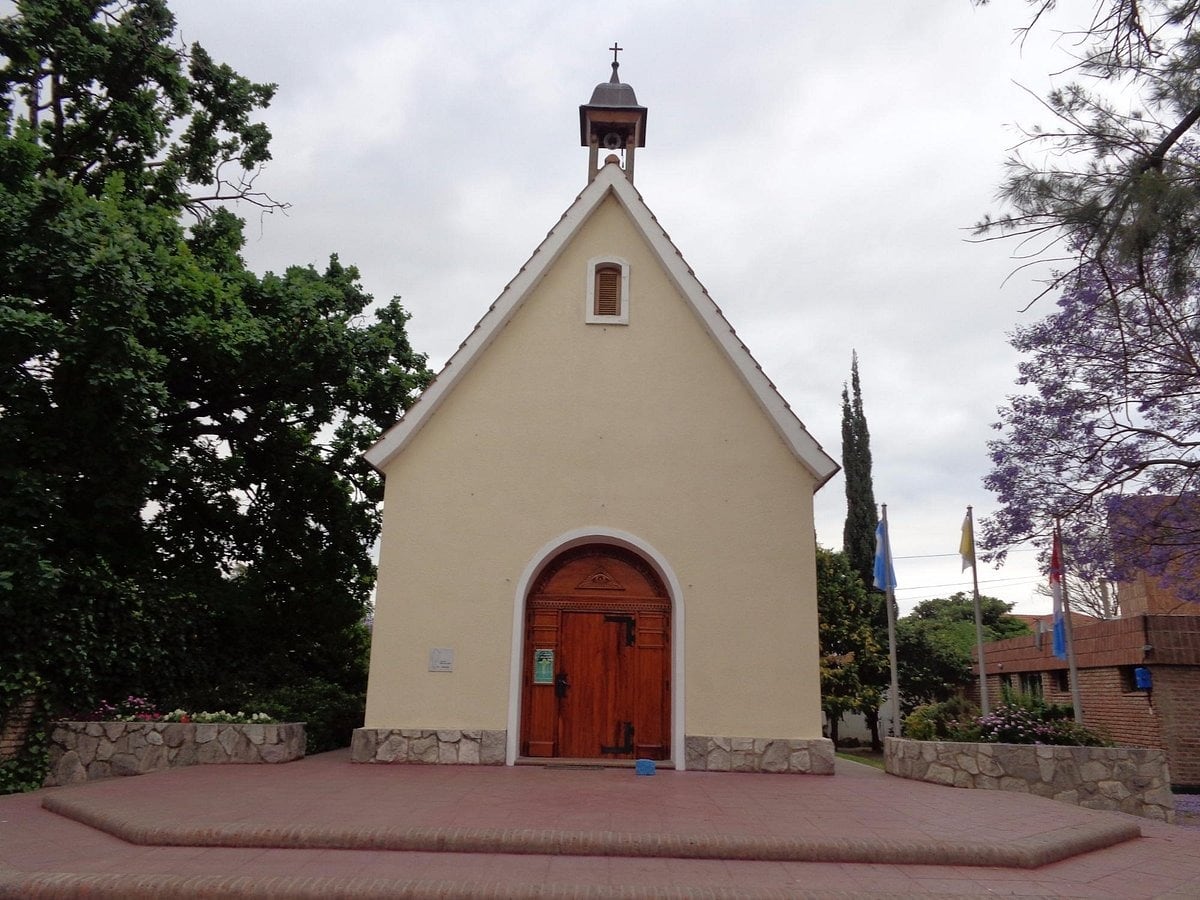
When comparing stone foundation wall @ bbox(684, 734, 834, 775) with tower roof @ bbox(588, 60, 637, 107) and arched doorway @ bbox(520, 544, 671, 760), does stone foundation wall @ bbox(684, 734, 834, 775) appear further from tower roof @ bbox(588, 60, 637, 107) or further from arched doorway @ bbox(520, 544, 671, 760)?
tower roof @ bbox(588, 60, 637, 107)

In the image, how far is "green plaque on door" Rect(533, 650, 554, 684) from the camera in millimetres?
11602

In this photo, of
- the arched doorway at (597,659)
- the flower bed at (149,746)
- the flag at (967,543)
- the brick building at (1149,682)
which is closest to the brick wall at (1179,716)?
the brick building at (1149,682)

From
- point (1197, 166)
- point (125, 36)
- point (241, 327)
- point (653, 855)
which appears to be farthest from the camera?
point (125, 36)

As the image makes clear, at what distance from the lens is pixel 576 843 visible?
22.0ft

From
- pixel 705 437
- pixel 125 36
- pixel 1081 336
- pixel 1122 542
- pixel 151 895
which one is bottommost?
pixel 151 895

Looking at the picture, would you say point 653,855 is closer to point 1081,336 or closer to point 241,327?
point 1081,336

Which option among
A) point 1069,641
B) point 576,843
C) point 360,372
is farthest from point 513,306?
point 1069,641

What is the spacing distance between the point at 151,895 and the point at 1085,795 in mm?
9757

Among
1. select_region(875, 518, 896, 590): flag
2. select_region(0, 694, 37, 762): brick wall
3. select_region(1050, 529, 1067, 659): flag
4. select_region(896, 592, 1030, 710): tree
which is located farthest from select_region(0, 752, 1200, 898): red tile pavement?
select_region(896, 592, 1030, 710): tree

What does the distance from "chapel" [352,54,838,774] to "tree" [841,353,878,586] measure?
47.8 feet

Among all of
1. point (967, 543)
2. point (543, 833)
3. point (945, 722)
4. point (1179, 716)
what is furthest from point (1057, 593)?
point (543, 833)

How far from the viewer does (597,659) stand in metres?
11.7

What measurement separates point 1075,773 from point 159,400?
1265cm

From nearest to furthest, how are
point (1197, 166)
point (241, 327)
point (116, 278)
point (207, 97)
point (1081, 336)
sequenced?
point (1197, 166) → point (116, 278) → point (1081, 336) → point (241, 327) → point (207, 97)
